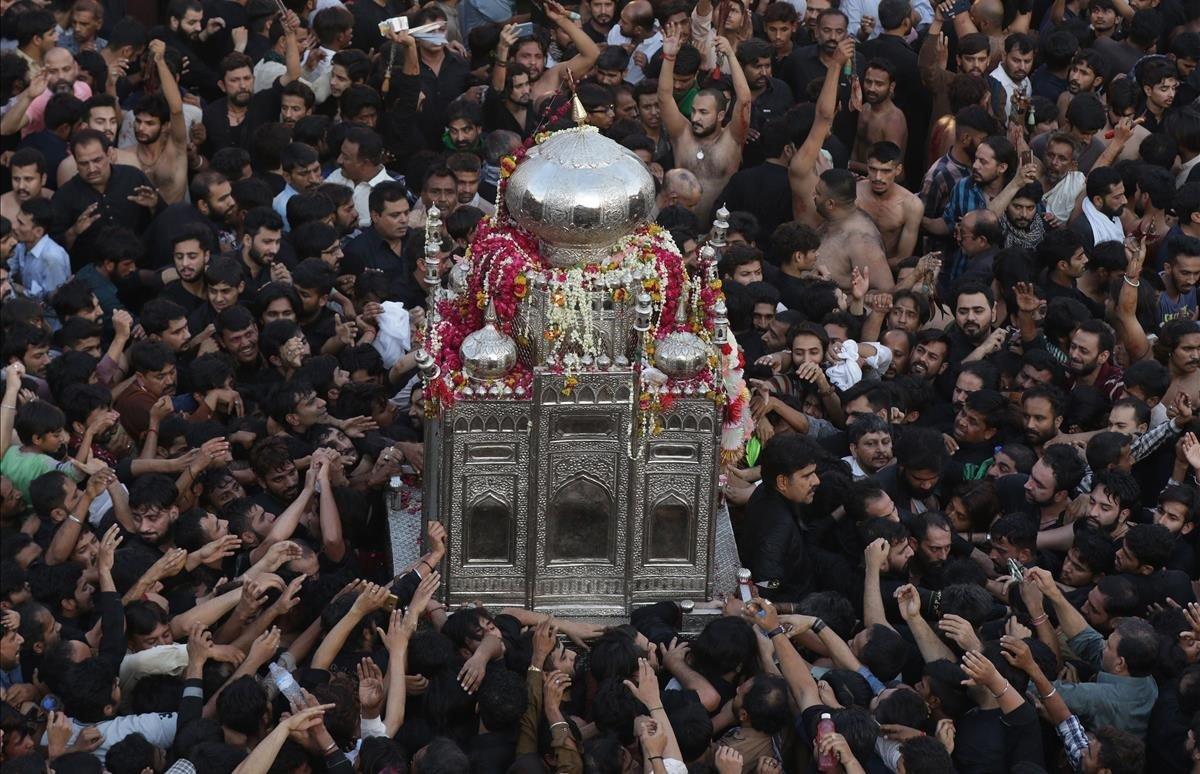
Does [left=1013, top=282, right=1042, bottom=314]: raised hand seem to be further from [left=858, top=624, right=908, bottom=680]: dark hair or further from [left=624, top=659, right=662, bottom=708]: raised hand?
[left=624, top=659, right=662, bottom=708]: raised hand

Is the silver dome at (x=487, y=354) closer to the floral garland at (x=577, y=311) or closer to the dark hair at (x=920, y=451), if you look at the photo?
the floral garland at (x=577, y=311)

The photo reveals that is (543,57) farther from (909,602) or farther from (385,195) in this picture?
(909,602)

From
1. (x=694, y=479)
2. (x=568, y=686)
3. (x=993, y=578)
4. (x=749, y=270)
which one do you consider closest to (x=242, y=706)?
(x=568, y=686)

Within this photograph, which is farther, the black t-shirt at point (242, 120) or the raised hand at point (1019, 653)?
the black t-shirt at point (242, 120)

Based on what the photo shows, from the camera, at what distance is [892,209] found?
54.0 feet

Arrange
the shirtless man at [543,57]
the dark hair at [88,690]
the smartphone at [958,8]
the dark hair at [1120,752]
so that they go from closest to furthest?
the dark hair at [1120,752] → the dark hair at [88,690] → the shirtless man at [543,57] → the smartphone at [958,8]

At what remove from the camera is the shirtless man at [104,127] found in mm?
16531

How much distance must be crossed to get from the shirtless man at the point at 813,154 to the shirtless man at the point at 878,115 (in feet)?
3.52

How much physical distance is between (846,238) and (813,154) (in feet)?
2.52

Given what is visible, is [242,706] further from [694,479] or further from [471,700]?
[694,479]

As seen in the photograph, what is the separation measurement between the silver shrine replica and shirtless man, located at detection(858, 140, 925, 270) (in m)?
4.00

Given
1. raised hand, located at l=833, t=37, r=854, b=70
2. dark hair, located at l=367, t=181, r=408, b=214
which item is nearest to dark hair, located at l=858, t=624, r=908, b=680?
dark hair, located at l=367, t=181, r=408, b=214

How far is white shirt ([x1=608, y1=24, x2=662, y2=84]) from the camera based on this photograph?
1889cm

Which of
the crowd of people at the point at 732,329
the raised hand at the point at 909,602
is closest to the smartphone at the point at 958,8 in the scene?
the crowd of people at the point at 732,329
